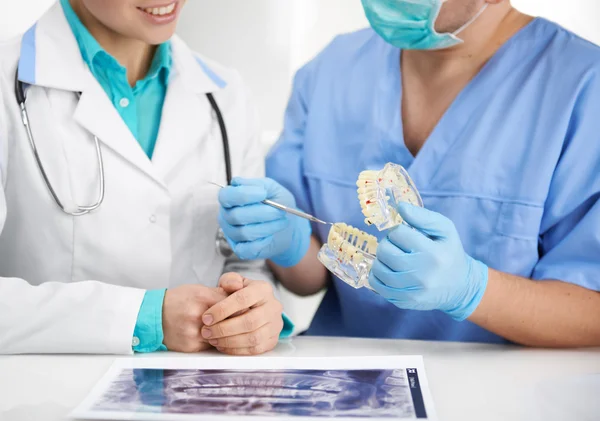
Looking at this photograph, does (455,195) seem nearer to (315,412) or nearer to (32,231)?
(315,412)

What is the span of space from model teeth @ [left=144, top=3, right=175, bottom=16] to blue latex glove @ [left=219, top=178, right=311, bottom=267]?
41cm

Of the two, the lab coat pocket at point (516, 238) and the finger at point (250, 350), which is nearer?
the finger at point (250, 350)

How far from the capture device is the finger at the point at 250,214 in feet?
5.05

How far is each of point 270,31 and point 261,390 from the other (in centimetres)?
171

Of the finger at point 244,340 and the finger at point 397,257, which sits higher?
the finger at point 397,257

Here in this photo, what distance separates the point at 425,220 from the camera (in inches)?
50.3

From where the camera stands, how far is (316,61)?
1.90 metres

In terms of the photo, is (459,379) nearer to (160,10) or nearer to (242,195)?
(242,195)

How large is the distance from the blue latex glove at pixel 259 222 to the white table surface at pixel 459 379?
24 centimetres

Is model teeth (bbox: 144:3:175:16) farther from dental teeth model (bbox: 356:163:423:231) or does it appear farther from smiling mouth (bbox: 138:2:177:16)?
dental teeth model (bbox: 356:163:423:231)

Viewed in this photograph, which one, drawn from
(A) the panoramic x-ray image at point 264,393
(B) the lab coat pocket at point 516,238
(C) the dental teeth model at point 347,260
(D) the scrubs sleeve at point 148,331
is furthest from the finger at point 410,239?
(D) the scrubs sleeve at point 148,331

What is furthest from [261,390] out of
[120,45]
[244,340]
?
[120,45]

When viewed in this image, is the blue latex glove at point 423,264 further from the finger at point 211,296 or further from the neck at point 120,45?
the neck at point 120,45

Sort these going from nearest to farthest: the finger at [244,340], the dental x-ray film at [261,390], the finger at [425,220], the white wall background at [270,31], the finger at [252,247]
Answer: the dental x-ray film at [261,390], the finger at [425,220], the finger at [244,340], the finger at [252,247], the white wall background at [270,31]
